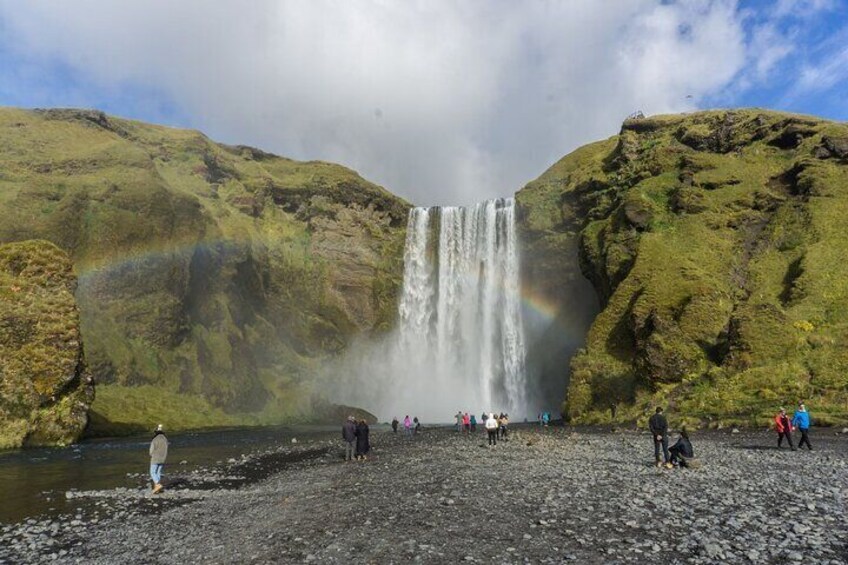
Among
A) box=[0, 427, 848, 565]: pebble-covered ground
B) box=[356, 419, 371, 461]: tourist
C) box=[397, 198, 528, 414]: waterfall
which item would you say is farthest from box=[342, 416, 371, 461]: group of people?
box=[397, 198, 528, 414]: waterfall

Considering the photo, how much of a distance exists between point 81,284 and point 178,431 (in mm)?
23931

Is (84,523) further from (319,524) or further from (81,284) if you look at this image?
(81,284)

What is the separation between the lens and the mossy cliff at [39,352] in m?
37.8

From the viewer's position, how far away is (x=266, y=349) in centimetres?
8162

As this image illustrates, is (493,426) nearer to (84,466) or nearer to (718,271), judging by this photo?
(84,466)

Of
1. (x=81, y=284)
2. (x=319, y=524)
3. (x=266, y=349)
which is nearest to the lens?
(x=319, y=524)

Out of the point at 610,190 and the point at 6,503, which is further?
the point at 610,190

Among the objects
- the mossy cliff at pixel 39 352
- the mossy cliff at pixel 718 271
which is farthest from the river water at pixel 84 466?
the mossy cliff at pixel 718 271

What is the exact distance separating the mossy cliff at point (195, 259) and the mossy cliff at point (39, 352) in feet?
33.5

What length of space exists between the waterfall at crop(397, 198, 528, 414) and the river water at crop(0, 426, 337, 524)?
129 ft

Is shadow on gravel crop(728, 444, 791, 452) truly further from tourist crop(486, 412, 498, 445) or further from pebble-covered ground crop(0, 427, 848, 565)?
tourist crop(486, 412, 498, 445)

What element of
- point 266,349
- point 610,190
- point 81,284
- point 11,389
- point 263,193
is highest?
point 263,193

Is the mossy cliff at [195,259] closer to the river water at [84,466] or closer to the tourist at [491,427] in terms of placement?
the river water at [84,466]

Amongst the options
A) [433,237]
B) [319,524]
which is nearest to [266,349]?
[433,237]
